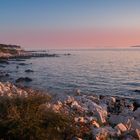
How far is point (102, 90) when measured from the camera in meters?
37.2

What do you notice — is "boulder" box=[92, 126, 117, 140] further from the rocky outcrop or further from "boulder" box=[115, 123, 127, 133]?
the rocky outcrop

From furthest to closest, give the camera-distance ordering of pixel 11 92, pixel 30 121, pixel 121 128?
pixel 11 92 → pixel 121 128 → pixel 30 121

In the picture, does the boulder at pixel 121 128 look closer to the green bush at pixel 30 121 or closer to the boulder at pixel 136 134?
the boulder at pixel 136 134

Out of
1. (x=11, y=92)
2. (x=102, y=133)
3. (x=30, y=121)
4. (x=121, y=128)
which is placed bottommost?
(x=121, y=128)

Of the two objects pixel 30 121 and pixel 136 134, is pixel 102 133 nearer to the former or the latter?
pixel 136 134

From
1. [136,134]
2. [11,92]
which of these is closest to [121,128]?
[136,134]

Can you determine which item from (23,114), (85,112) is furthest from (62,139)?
(85,112)

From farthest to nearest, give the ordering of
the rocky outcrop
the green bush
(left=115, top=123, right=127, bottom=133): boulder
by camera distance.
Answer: the rocky outcrop
(left=115, top=123, right=127, bottom=133): boulder
the green bush

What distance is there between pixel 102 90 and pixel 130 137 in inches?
977

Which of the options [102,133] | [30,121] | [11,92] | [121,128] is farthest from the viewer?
[11,92]

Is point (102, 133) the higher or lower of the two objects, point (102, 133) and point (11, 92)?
the lower

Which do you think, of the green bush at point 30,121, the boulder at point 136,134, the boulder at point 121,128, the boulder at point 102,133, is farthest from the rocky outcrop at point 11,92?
the boulder at point 136,134

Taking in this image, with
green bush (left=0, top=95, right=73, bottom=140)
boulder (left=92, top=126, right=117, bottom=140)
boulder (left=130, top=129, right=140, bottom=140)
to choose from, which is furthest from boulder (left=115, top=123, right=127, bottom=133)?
green bush (left=0, top=95, right=73, bottom=140)

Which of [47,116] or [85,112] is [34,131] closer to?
[47,116]
